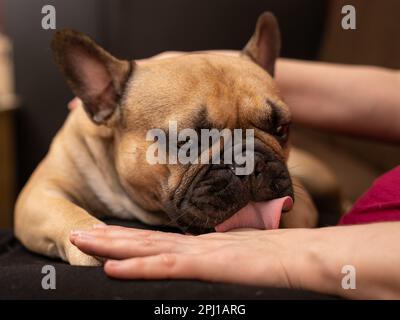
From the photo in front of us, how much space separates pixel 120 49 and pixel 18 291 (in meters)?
1.20

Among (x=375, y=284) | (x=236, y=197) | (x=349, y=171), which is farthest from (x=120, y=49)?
(x=375, y=284)

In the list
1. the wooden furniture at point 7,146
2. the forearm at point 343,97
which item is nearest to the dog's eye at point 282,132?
the forearm at point 343,97

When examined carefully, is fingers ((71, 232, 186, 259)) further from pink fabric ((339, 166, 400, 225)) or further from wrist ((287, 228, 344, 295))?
pink fabric ((339, 166, 400, 225))

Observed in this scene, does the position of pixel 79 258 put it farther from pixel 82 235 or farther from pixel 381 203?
pixel 381 203

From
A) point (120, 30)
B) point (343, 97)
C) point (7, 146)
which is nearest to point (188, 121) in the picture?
point (343, 97)

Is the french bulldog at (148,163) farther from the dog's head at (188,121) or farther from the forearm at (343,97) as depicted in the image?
the forearm at (343,97)

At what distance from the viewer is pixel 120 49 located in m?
1.85

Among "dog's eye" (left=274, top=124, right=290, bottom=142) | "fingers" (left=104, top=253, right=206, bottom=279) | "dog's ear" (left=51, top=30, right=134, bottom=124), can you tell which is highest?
"dog's ear" (left=51, top=30, right=134, bottom=124)

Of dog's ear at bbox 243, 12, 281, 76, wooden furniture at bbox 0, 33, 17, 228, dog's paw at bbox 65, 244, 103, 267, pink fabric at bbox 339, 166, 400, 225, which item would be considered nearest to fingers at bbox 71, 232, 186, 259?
dog's paw at bbox 65, 244, 103, 267

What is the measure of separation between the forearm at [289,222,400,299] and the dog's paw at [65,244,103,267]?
36 cm

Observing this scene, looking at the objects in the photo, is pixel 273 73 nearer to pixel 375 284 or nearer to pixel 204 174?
pixel 204 174

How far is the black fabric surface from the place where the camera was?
2.39 ft

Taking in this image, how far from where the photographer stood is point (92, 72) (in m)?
1.16
